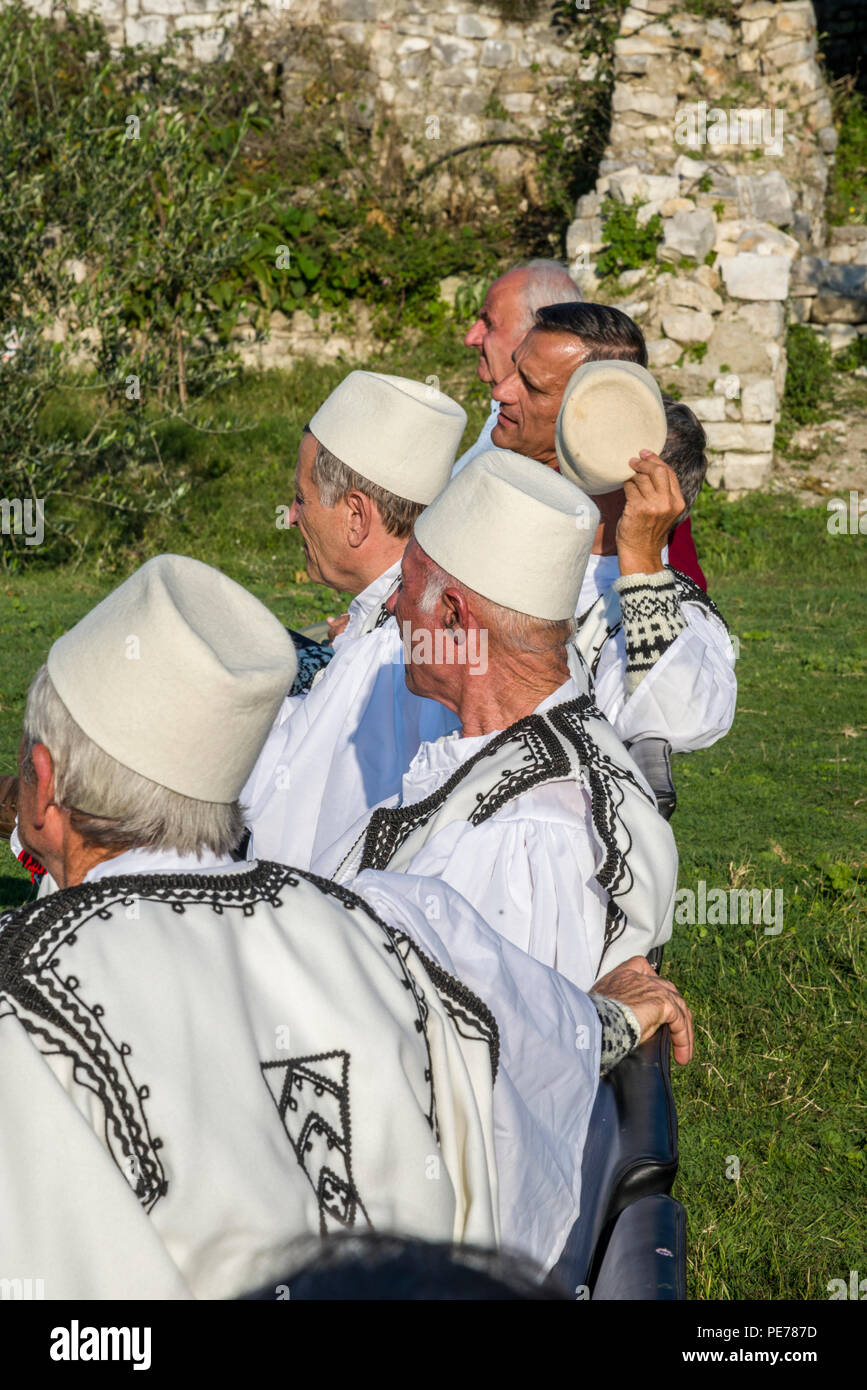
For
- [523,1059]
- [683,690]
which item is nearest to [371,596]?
[683,690]

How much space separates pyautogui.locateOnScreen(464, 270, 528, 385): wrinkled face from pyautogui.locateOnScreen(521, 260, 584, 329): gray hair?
0.08 ft

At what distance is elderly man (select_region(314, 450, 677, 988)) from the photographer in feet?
8.14

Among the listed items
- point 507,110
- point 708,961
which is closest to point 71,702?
point 708,961

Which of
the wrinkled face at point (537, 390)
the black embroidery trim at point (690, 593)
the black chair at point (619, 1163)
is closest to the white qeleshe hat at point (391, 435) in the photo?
the wrinkled face at point (537, 390)

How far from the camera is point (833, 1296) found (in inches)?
125

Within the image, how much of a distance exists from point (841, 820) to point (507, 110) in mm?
11240

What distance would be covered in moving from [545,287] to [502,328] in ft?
0.71

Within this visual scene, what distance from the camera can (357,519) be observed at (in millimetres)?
3697

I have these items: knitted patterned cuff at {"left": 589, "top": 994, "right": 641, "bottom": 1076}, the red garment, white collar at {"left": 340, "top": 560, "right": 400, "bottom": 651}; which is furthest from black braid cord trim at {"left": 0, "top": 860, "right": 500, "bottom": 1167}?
the red garment

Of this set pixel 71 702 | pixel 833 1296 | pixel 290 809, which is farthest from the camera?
pixel 290 809

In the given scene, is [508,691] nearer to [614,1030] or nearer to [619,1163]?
[614,1030]

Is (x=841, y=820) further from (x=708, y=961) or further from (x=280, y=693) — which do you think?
(x=280, y=693)

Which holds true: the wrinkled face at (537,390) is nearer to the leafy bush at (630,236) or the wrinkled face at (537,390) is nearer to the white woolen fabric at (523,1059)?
the white woolen fabric at (523,1059)

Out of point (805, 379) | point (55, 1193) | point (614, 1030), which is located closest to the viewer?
point (55, 1193)
